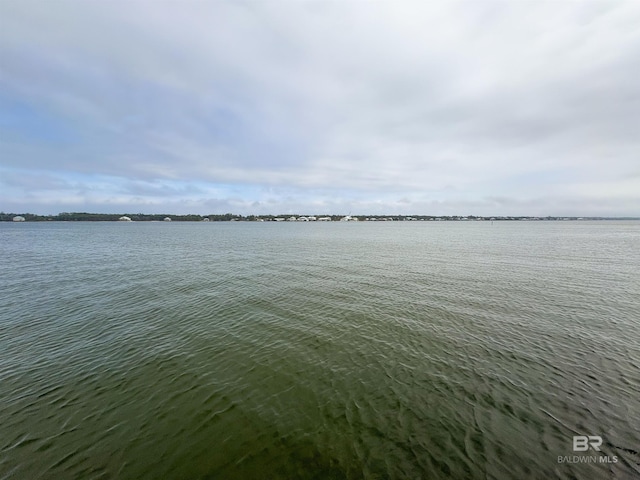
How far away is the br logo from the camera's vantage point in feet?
28.6

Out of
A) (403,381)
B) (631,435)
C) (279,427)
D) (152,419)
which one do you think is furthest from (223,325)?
(631,435)

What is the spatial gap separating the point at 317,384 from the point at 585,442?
9.59 metres

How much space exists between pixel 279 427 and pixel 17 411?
10363 millimetres

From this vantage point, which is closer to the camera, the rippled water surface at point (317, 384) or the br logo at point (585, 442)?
the rippled water surface at point (317, 384)

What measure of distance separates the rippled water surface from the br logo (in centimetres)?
18

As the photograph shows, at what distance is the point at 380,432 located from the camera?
30.6ft

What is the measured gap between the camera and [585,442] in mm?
8906

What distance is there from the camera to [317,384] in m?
12.0

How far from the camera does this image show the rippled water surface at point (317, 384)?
327 inches

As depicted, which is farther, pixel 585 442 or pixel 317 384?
pixel 317 384

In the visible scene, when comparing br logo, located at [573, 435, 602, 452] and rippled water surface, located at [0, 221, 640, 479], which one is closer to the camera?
rippled water surface, located at [0, 221, 640, 479]

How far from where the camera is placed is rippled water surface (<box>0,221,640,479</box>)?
8312mm

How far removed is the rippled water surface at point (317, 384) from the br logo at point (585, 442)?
18 cm

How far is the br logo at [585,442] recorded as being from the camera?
8.71m
